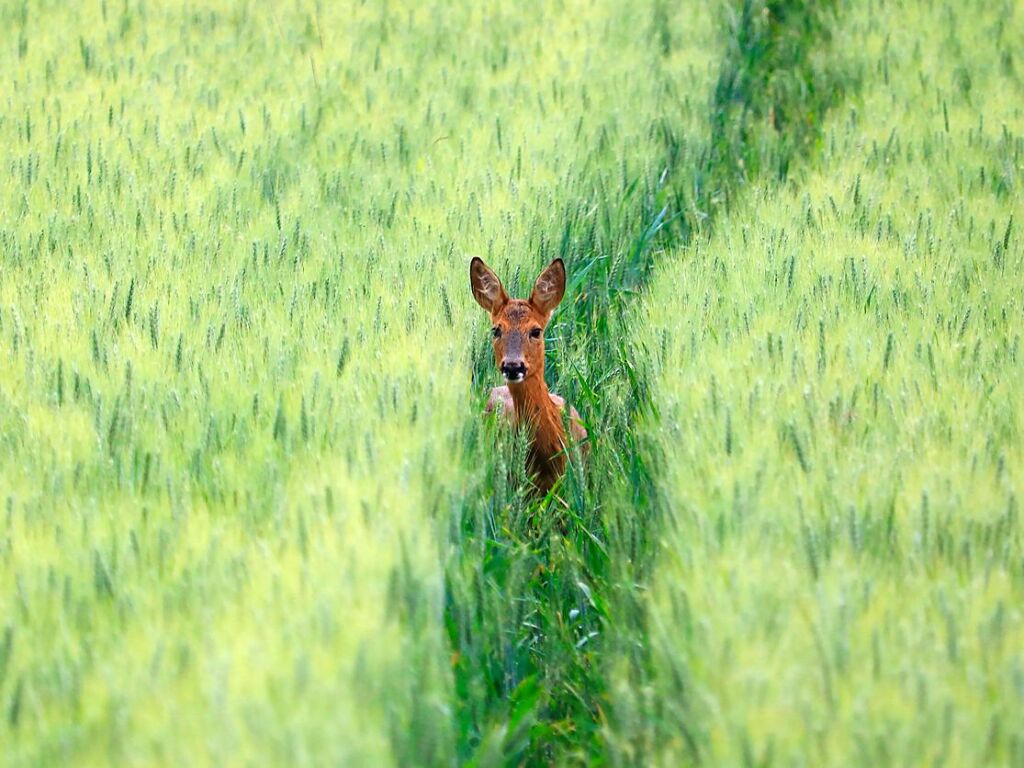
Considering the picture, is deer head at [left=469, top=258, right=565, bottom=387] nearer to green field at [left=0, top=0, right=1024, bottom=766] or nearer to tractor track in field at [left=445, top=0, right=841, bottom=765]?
green field at [left=0, top=0, right=1024, bottom=766]

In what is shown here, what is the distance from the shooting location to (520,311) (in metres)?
5.62

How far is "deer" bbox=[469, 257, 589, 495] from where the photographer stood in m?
5.53

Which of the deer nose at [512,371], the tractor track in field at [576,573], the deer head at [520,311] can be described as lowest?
the tractor track in field at [576,573]

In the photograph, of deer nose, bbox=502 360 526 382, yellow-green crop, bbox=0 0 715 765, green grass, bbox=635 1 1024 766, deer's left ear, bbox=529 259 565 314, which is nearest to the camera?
green grass, bbox=635 1 1024 766

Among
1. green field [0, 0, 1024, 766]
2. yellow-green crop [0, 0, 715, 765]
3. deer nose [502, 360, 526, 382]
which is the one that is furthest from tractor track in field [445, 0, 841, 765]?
deer nose [502, 360, 526, 382]

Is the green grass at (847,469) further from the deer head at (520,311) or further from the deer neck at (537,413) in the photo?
the deer neck at (537,413)

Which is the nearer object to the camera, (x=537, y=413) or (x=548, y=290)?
(x=537, y=413)

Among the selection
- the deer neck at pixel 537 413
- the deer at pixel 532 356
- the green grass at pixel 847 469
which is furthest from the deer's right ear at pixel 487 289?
the green grass at pixel 847 469

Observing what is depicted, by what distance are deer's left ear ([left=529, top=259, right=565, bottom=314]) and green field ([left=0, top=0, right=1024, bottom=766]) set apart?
0.31 metres

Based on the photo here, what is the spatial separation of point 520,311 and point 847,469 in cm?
219

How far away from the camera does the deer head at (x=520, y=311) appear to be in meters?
5.56

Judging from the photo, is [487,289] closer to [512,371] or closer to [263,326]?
[512,371]

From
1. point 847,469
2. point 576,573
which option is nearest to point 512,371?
point 576,573

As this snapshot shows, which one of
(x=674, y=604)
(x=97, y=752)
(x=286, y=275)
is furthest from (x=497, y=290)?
(x=97, y=752)
